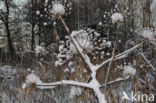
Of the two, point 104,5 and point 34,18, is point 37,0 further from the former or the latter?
point 104,5

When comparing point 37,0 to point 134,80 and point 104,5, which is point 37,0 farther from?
point 134,80

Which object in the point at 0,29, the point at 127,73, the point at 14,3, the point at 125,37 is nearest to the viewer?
the point at 127,73

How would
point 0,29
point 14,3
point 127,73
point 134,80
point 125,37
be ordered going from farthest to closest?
point 0,29 → point 14,3 → point 125,37 → point 134,80 → point 127,73

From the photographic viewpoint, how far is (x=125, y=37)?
212 inches

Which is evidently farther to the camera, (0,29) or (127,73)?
(0,29)

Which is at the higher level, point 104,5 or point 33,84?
point 104,5

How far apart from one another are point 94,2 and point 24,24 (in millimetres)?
5098

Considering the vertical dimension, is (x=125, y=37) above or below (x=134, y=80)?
above

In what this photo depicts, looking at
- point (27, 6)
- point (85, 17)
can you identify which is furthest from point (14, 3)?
point (85, 17)

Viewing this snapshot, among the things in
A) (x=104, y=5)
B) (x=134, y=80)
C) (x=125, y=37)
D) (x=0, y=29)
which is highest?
(x=104, y=5)

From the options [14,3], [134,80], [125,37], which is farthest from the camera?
[14,3]

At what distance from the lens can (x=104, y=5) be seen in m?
11.6

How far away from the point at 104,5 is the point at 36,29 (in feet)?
16.5

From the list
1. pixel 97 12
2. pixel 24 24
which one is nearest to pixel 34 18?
pixel 24 24
